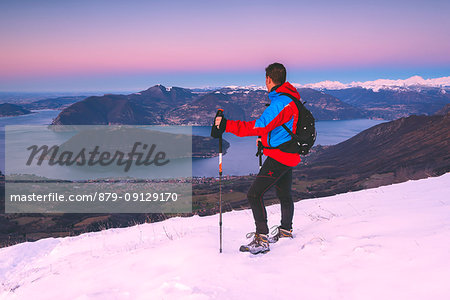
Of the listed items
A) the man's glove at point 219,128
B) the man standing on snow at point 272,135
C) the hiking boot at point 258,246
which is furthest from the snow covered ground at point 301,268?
the man's glove at point 219,128

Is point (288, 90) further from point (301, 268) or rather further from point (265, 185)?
point (301, 268)

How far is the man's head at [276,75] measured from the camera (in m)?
4.93

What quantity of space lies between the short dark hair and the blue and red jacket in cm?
11

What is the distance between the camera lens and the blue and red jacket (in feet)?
14.8

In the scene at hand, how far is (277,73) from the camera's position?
16.2ft

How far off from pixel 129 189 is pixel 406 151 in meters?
159

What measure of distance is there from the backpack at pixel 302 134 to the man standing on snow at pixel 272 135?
0.24 ft

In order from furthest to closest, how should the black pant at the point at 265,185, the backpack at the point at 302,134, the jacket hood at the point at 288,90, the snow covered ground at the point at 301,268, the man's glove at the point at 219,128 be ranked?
the black pant at the point at 265,185
the backpack at the point at 302,134
the jacket hood at the point at 288,90
the man's glove at the point at 219,128
the snow covered ground at the point at 301,268

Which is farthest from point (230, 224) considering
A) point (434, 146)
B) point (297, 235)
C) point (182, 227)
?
point (434, 146)

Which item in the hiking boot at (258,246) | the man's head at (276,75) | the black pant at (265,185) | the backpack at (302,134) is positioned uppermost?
the man's head at (276,75)

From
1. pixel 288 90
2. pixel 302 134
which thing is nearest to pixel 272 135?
pixel 302 134

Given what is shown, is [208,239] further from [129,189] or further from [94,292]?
[129,189]

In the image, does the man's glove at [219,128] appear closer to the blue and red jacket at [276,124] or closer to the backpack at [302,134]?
the blue and red jacket at [276,124]

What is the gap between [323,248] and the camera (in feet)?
14.9
